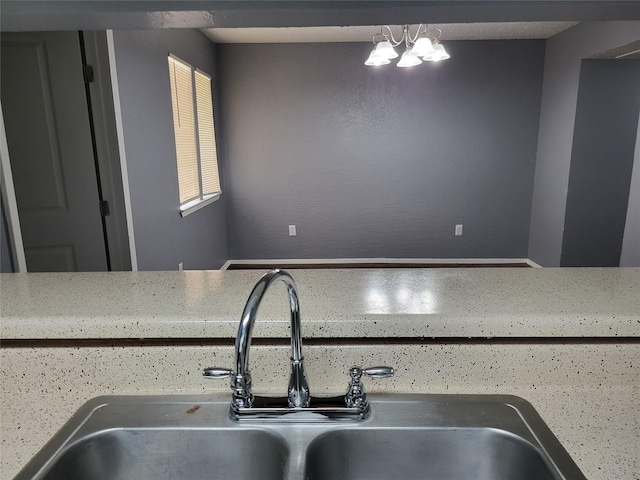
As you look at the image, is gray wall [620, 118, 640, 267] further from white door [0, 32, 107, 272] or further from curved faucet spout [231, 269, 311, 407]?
white door [0, 32, 107, 272]

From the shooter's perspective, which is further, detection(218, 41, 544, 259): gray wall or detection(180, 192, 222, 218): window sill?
detection(218, 41, 544, 259): gray wall

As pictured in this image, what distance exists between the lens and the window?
11.6 feet

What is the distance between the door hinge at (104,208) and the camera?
8.19 ft

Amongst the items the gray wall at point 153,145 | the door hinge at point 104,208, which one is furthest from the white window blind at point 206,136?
the door hinge at point 104,208

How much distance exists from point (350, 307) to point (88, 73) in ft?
7.28

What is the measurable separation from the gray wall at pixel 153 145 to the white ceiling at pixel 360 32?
527 millimetres

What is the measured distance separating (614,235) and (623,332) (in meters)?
4.12

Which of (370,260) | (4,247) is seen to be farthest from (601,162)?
(4,247)

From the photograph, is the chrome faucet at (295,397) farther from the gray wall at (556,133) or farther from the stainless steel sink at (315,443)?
the gray wall at (556,133)

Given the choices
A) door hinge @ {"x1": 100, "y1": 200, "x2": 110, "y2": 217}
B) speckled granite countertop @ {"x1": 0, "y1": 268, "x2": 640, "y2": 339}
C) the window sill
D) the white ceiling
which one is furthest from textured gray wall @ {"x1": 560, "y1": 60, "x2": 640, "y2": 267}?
door hinge @ {"x1": 100, "y1": 200, "x2": 110, "y2": 217}

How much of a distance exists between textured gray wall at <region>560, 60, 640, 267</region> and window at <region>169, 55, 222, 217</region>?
3432 mm

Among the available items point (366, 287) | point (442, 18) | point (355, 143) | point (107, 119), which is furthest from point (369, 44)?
point (366, 287)

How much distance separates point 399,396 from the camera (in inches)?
31.8

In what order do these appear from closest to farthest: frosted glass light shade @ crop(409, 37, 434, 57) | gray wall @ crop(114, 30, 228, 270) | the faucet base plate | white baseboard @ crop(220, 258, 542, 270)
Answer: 1. the faucet base plate
2. gray wall @ crop(114, 30, 228, 270)
3. frosted glass light shade @ crop(409, 37, 434, 57)
4. white baseboard @ crop(220, 258, 542, 270)
